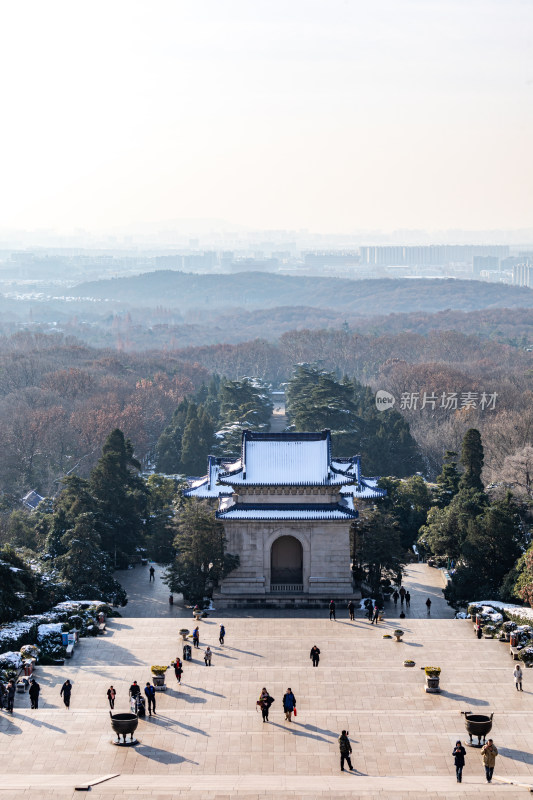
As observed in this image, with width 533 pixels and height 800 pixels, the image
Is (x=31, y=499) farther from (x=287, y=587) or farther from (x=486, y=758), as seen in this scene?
(x=486, y=758)

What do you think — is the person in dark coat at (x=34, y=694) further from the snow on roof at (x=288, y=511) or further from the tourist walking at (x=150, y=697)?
the snow on roof at (x=288, y=511)

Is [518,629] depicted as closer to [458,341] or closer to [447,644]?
[447,644]

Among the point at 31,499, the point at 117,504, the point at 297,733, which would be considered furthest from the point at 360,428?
the point at 297,733

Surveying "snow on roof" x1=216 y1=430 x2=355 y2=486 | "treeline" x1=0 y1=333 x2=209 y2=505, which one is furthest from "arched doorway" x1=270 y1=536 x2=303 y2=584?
"treeline" x1=0 y1=333 x2=209 y2=505

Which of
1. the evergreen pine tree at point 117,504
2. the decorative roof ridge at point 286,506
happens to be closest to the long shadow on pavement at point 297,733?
the decorative roof ridge at point 286,506

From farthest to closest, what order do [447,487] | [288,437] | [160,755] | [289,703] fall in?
[447,487], [288,437], [289,703], [160,755]
